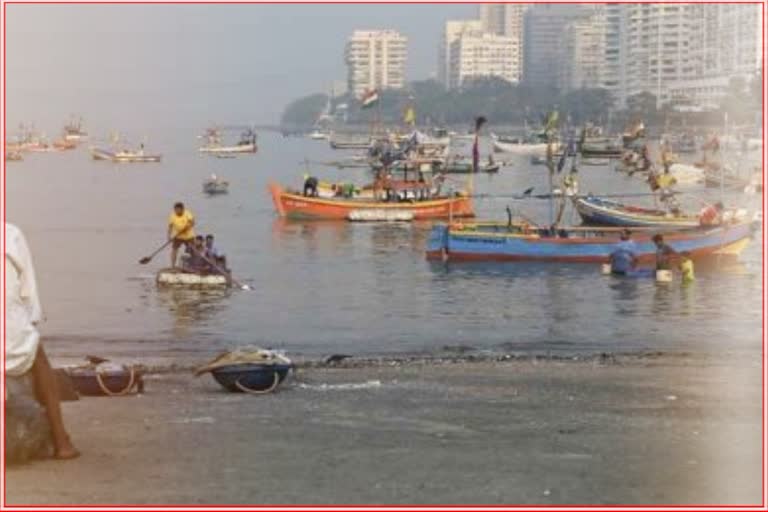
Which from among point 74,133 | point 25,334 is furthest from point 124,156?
point 25,334

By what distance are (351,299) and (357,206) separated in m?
16.5

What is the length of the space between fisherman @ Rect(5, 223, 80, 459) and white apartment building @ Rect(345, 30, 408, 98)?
4757 cm

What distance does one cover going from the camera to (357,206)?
37.2 metres

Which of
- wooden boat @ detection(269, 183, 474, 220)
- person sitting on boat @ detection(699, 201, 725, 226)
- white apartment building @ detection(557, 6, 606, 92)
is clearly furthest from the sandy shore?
white apartment building @ detection(557, 6, 606, 92)

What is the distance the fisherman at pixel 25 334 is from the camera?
5.57 m

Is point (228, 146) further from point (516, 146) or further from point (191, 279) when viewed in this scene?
point (191, 279)

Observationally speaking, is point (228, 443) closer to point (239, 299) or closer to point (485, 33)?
point (239, 299)

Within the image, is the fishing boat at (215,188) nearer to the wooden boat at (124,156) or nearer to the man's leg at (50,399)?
the wooden boat at (124,156)

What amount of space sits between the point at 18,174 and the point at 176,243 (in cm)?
5526

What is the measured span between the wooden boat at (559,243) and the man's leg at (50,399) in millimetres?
18145

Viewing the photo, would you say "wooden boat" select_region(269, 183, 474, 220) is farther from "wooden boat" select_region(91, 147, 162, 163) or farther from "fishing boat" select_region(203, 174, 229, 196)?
"wooden boat" select_region(91, 147, 162, 163)

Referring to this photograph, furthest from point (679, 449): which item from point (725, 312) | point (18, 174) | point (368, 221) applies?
point (18, 174)

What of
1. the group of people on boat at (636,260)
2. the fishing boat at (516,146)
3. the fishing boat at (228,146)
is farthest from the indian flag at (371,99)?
the fishing boat at (228,146)

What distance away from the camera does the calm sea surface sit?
51.6ft
